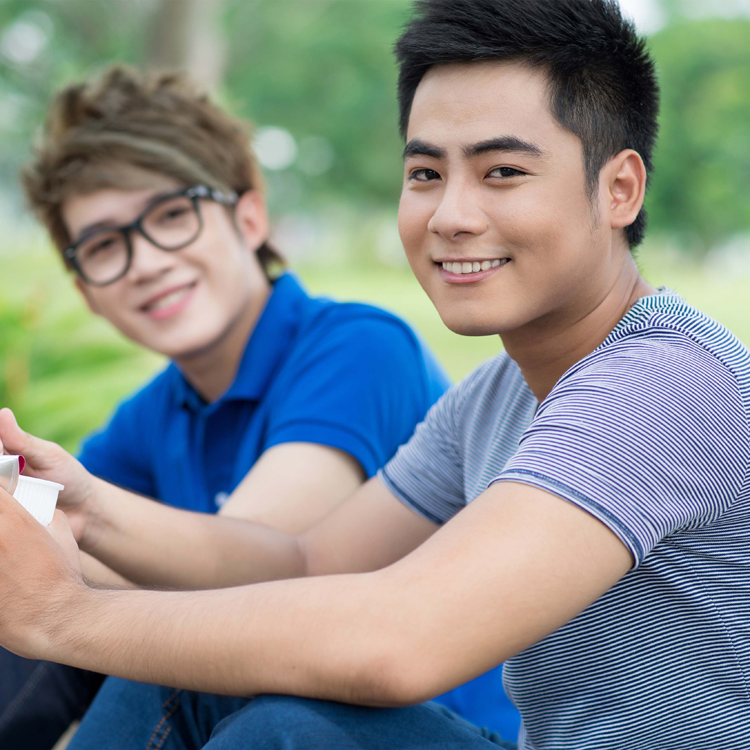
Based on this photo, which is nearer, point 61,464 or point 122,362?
point 61,464

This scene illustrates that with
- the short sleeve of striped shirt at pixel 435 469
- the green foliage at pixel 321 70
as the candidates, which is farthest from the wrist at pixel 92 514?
the green foliage at pixel 321 70

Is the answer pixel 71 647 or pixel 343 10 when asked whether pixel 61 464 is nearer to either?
pixel 71 647

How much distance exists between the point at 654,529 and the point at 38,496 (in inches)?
41.8

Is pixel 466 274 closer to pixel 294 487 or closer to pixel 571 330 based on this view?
pixel 571 330

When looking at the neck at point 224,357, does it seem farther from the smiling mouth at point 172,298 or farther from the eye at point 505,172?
the eye at point 505,172

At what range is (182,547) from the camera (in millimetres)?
2027

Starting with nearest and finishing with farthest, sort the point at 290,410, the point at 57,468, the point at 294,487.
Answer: the point at 57,468 < the point at 294,487 < the point at 290,410

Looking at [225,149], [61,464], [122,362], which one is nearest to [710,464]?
[61,464]

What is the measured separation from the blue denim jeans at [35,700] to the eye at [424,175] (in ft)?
4.75

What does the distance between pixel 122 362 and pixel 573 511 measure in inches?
159

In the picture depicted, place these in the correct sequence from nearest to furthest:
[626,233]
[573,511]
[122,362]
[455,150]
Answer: [573,511], [455,150], [626,233], [122,362]

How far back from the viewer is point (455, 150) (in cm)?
156

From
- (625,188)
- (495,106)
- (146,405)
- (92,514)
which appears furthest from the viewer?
(146,405)

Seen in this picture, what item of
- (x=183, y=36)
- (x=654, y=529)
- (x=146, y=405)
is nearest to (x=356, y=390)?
(x=146, y=405)
